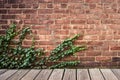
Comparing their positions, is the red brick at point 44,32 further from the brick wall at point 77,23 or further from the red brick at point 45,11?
the red brick at point 45,11

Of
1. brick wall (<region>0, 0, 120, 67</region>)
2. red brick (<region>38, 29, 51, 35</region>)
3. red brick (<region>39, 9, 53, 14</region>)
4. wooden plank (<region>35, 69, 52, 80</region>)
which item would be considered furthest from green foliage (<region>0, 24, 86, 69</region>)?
wooden plank (<region>35, 69, 52, 80</region>)

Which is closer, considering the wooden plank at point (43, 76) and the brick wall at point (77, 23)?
the wooden plank at point (43, 76)

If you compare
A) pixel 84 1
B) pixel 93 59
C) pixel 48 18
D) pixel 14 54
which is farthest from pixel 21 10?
pixel 93 59

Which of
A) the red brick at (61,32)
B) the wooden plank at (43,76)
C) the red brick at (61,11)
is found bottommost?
the wooden plank at (43,76)

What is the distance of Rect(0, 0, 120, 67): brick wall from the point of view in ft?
13.8

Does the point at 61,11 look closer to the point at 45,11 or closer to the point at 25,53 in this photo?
the point at 45,11

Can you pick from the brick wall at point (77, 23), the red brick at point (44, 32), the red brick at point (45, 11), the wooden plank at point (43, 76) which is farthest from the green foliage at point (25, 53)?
the wooden plank at point (43, 76)

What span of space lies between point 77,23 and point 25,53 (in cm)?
107

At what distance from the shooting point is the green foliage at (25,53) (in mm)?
4234

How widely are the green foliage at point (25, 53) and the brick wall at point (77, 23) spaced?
91mm

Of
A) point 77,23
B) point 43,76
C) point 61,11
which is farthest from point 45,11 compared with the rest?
point 43,76

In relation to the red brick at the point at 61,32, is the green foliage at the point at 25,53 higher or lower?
lower

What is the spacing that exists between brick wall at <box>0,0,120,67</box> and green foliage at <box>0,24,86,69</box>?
0.09m

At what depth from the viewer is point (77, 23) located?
4.26 meters
